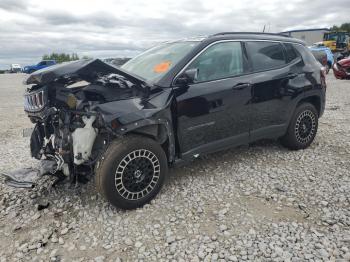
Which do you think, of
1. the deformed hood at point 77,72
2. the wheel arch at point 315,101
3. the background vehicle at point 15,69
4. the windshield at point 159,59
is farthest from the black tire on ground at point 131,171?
the background vehicle at point 15,69

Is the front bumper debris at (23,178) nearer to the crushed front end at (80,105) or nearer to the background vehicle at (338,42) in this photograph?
the crushed front end at (80,105)

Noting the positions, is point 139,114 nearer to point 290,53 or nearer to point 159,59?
point 159,59

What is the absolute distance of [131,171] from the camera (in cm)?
324

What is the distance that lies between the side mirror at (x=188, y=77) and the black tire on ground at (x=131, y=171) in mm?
761

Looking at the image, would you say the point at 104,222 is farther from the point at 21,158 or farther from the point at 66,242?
the point at 21,158

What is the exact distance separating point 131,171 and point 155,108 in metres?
0.71

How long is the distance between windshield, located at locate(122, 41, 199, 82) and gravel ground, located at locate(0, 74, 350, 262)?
1.39 meters

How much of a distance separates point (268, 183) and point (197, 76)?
1592mm

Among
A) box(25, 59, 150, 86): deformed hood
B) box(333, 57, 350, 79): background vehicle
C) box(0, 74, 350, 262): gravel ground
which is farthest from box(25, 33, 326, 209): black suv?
box(333, 57, 350, 79): background vehicle

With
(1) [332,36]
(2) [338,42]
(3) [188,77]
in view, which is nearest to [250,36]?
(3) [188,77]

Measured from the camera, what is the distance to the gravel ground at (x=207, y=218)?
2.67 m

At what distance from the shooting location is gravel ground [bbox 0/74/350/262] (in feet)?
8.77

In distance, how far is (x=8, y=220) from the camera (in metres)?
3.25

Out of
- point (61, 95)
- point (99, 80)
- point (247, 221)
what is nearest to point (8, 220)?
point (61, 95)
